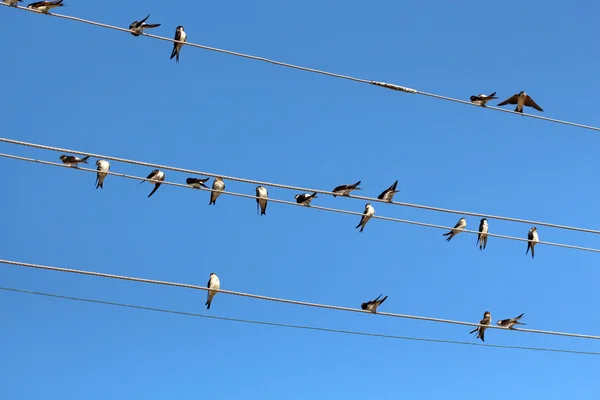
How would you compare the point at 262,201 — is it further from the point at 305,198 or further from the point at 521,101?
the point at 521,101

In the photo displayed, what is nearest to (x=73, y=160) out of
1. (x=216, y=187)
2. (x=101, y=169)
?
(x=101, y=169)

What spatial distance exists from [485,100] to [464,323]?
610 centimetres

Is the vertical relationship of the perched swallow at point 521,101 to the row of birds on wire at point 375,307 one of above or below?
above

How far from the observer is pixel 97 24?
11.0m

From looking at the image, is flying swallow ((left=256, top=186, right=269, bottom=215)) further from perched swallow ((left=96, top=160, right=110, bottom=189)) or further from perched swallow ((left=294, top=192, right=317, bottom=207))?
perched swallow ((left=96, top=160, right=110, bottom=189))

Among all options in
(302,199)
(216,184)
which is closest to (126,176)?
(302,199)

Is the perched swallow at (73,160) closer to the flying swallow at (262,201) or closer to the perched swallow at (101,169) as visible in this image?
the perched swallow at (101,169)

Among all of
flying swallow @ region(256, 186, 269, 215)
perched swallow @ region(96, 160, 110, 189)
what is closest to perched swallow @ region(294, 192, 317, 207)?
flying swallow @ region(256, 186, 269, 215)

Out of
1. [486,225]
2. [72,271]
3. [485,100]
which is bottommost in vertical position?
[72,271]

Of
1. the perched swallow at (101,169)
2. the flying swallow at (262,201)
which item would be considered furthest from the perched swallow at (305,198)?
the perched swallow at (101,169)

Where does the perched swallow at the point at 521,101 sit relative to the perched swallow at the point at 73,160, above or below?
above

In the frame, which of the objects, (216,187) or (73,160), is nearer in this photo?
(73,160)

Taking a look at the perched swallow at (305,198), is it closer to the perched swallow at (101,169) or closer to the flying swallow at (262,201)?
the flying swallow at (262,201)

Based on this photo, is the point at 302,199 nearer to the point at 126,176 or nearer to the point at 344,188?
the point at 344,188
